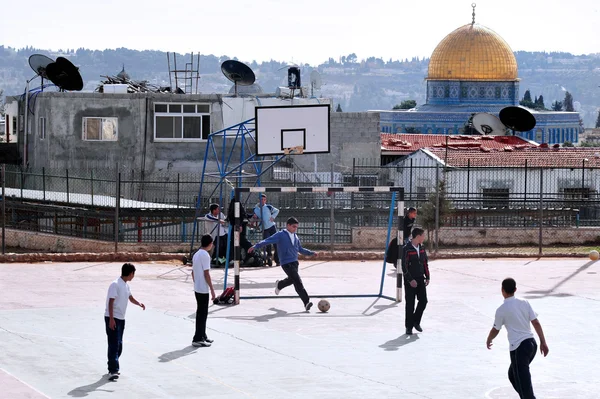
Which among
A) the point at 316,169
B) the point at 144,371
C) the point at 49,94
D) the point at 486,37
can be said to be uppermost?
the point at 486,37

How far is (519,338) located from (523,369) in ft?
1.19

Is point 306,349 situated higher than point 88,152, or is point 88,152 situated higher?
point 88,152

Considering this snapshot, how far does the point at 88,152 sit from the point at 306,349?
95.5 feet

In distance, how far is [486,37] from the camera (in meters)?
101

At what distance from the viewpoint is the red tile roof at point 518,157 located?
43.8m

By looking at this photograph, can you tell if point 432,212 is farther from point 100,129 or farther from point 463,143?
point 463,143

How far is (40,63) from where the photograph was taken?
148 ft

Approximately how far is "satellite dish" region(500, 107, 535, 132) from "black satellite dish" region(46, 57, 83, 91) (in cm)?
2355

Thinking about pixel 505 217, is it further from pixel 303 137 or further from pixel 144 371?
pixel 144 371

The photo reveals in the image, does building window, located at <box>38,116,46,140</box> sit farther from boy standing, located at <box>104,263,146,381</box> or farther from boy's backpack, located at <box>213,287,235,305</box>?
boy standing, located at <box>104,263,146,381</box>

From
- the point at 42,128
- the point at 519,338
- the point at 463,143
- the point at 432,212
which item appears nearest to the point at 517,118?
the point at 463,143

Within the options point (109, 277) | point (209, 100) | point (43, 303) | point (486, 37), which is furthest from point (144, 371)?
point (486, 37)

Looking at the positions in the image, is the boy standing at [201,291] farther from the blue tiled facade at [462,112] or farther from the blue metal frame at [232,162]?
the blue tiled facade at [462,112]

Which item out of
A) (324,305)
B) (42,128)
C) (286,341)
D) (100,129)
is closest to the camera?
(286,341)
